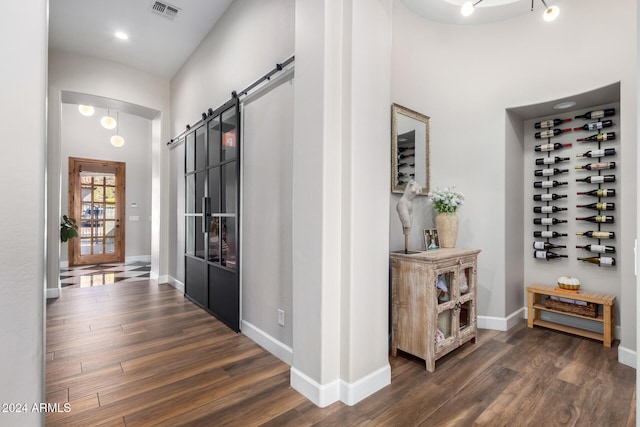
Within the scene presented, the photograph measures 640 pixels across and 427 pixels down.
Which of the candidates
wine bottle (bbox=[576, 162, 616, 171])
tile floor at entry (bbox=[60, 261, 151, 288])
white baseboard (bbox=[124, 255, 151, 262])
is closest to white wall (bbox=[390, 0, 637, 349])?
wine bottle (bbox=[576, 162, 616, 171])

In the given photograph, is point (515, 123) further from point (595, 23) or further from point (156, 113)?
point (156, 113)

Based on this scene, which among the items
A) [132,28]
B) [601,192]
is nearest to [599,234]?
[601,192]

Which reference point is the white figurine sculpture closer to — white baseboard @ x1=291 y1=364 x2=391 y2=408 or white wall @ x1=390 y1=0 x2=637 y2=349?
white wall @ x1=390 y1=0 x2=637 y2=349

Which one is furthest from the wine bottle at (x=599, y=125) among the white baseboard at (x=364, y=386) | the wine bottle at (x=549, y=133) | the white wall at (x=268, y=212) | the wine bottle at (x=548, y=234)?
the white baseboard at (x=364, y=386)

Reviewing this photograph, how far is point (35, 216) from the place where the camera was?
3.26 feet

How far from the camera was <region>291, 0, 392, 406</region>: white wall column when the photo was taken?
73.9 inches

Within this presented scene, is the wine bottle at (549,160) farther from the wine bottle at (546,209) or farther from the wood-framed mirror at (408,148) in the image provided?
the wood-framed mirror at (408,148)

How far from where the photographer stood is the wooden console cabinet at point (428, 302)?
2287 mm

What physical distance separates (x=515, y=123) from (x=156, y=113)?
208 inches

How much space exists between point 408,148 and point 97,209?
762 cm

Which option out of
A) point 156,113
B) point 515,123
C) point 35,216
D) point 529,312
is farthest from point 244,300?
point 156,113

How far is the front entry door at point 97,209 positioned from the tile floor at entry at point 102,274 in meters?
0.39

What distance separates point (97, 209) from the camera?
7.36 metres

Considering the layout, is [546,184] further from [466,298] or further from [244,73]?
[244,73]
